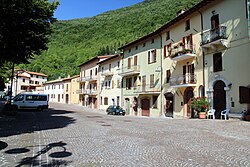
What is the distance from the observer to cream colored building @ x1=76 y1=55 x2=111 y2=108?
45.0 metres

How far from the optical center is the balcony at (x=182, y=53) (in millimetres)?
22047

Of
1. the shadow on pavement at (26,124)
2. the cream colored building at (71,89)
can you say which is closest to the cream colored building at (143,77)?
the shadow on pavement at (26,124)

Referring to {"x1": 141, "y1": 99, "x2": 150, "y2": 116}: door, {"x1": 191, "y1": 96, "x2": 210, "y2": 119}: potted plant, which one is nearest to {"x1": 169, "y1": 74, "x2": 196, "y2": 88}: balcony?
{"x1": 191, "y1": 96, "x2": 210, "y2": 119}: potted plant

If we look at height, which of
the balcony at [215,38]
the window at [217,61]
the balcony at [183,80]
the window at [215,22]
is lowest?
the balcony at [183,80]

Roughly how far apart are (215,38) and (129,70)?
16.7 meters

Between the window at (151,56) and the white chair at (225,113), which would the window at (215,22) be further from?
the window at (151,56)

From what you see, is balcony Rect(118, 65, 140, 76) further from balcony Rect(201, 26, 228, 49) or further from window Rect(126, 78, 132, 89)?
balcony Rect(201, 26, 228, 49)

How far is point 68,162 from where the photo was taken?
6500 mm

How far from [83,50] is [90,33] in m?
19.5

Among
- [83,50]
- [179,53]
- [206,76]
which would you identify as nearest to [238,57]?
[206,76]

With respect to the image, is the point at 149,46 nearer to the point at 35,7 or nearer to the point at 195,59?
the point at 195,59

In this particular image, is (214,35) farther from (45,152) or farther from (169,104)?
(45,152)

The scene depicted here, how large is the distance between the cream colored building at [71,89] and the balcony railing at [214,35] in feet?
131

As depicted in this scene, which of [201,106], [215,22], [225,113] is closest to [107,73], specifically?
[201,106]
